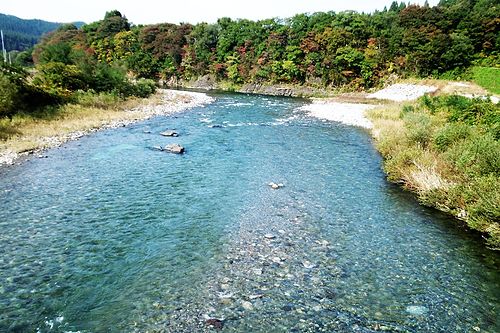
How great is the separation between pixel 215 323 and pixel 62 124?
27077 millimetres

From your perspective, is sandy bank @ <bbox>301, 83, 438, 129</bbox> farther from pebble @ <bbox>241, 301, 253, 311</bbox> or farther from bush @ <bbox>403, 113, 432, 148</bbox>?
pebble @ <bbox>241, 301, 253, 311</bbox>

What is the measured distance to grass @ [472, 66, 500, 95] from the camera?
161ft

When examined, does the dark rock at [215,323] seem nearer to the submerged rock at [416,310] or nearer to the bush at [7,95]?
the submerged rock at [416,310]

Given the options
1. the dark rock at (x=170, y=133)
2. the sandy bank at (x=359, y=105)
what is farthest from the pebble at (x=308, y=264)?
the sandy bank at (x=359, y=105)

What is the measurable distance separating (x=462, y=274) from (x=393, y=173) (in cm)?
922

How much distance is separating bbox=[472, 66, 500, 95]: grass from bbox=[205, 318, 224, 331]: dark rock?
1997 inches

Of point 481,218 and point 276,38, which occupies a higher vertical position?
point 276,38

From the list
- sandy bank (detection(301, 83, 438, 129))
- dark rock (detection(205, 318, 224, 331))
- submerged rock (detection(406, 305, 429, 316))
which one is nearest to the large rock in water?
dark rock (detection(205, 318, 224, 331))

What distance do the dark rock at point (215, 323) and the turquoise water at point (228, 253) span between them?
10 centimetres

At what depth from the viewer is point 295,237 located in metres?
12.4

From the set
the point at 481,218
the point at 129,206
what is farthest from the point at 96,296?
the point at 481,218

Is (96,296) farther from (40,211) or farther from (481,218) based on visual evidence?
(481,218)

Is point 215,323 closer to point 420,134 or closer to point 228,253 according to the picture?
point 228,253

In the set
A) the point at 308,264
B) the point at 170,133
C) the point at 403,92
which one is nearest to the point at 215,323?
the point at 308,264
